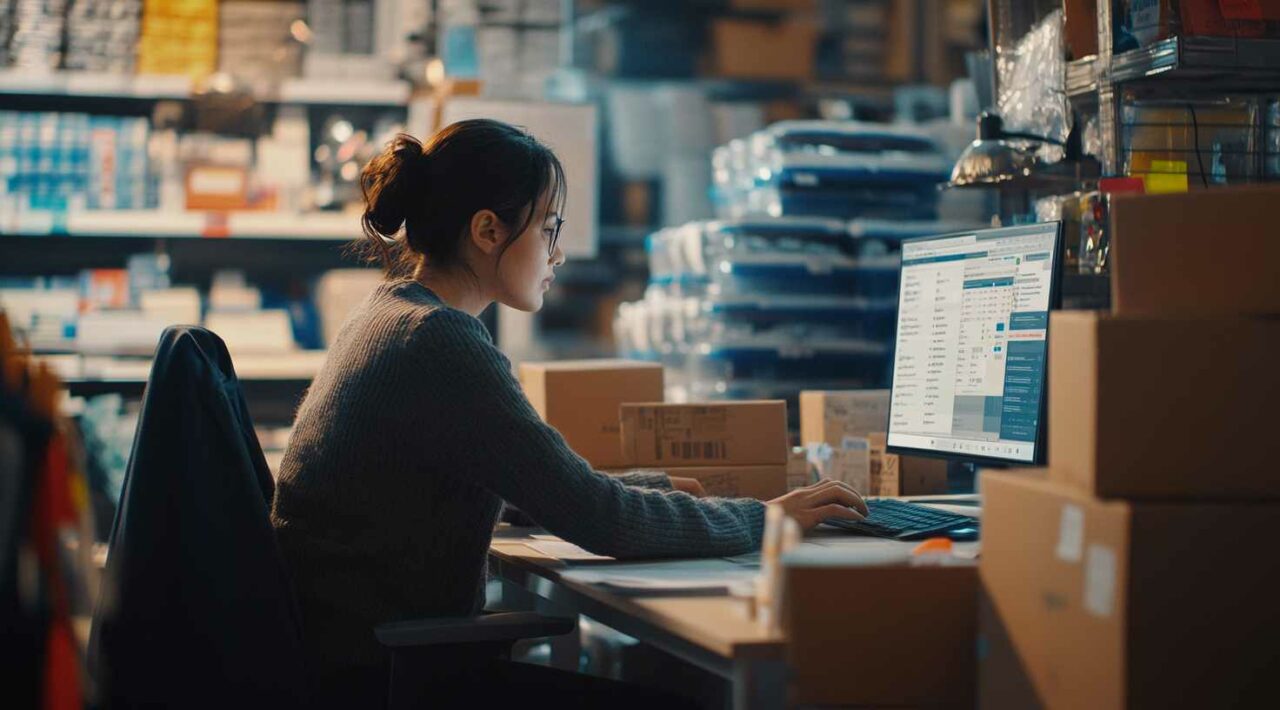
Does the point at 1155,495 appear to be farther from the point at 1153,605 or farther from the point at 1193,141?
the point at 1193,141

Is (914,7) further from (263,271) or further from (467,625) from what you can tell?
→ (467,625)

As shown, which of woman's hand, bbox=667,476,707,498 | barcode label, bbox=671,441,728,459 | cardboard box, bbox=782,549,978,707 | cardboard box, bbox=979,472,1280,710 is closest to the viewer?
cardboard box, bbox=979,472,1280,710

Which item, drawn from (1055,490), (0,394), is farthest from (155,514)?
(1055,490)

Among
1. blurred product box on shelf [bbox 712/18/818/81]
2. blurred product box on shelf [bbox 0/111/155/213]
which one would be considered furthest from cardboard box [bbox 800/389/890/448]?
blurred product box on shelf [bbox 712/18/818/81]

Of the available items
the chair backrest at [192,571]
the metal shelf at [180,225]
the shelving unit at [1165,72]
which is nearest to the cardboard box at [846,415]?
the shelving unit at [1165,72]

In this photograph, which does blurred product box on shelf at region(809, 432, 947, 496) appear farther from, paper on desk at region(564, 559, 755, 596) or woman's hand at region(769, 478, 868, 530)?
paper on desk at region(564, 559, 755, 596)

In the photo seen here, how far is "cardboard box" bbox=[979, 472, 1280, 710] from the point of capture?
50.3 inches

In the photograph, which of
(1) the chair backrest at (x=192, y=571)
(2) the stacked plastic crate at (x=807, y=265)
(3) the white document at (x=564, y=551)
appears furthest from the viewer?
(2) the stacked plastic crate at (x=807, y=265)

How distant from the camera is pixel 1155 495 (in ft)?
4.41

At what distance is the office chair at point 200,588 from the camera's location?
60.9 inches

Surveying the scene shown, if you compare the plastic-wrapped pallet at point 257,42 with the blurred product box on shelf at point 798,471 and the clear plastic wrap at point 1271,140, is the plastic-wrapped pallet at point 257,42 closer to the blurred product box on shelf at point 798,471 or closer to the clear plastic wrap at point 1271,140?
the blurred product box on shelf at point 798,471

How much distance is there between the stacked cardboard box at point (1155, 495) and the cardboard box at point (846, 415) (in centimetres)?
120

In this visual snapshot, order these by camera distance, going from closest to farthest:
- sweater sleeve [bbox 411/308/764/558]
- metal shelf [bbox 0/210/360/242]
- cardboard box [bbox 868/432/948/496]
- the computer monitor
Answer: sweater sleeve [bbox 411/308/764/558]
the computer monitor
cardboard box [bbox 868/432/948/496]
metal shelf [bbox 0/210/360/242]

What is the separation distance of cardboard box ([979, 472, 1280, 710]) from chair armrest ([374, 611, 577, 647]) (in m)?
0.55
